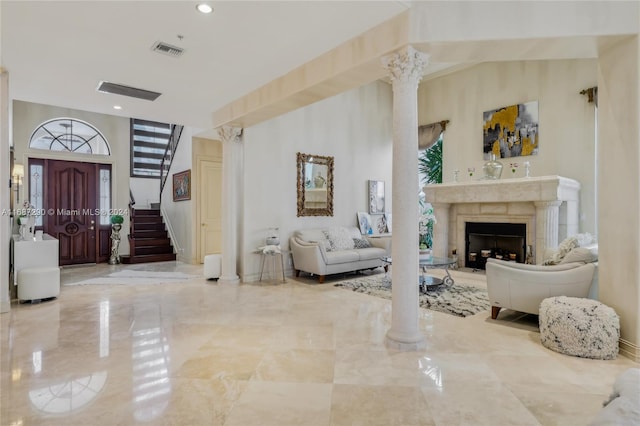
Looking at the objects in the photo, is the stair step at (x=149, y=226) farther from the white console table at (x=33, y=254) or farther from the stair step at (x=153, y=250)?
the white console table at (x=33, y=254)

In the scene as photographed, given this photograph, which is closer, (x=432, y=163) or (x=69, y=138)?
(x=69, y=138)

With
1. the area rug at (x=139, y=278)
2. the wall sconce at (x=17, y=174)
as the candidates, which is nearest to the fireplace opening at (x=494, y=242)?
the area rug at (x=139, y=278)

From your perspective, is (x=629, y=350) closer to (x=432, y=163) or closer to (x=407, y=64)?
(x=407, y=64)

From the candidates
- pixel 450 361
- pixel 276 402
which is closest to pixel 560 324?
pixel 450 361

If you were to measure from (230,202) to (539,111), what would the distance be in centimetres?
576

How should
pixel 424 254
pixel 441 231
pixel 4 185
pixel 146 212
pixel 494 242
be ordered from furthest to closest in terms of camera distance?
pixel 146 212, pixel 441 231, pixel 494 242, pixel 424 254, pixel 4 185

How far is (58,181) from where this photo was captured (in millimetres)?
8047

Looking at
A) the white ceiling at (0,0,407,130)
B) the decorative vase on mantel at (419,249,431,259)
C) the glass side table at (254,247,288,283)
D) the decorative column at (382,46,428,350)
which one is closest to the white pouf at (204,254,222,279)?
the glass side table at (254,247,288,283)

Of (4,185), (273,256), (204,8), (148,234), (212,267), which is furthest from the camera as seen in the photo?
(148,234)

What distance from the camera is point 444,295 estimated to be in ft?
16.9

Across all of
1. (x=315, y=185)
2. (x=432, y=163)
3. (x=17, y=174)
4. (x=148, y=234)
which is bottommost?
(x=148, y=234)

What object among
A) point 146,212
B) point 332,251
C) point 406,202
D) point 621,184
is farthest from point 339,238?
point 146,212

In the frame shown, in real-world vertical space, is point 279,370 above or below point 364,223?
below

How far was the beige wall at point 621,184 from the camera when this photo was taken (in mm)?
2943
